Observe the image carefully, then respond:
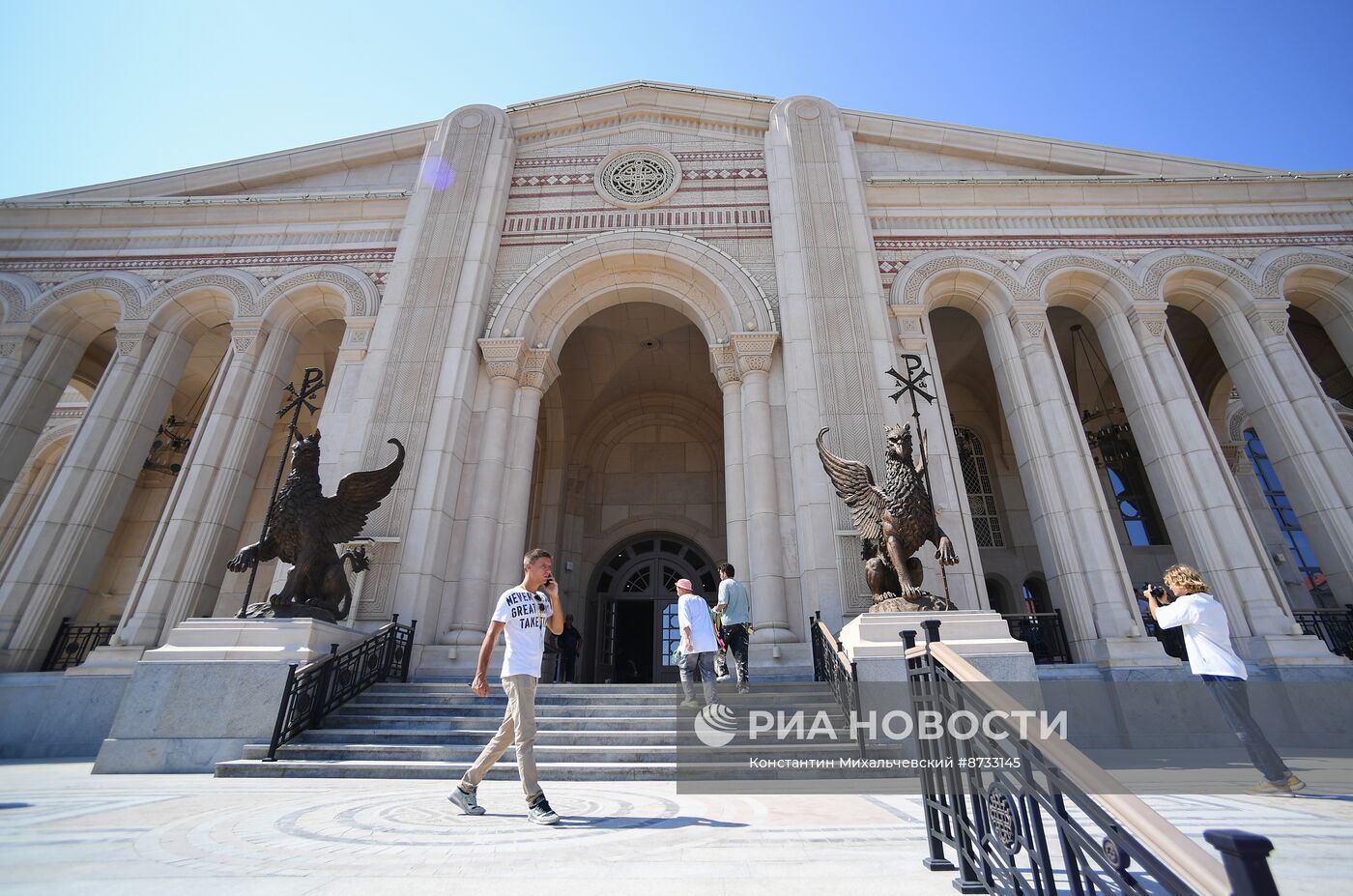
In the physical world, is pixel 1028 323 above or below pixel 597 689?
above

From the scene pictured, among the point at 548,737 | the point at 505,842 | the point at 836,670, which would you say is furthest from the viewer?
the point at 836,670

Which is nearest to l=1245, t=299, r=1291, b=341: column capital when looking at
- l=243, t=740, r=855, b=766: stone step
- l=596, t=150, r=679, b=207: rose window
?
l=596, t=150, r=679, b=207: rose window

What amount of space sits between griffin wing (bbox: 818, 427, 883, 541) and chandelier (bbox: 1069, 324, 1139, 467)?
10346 mm

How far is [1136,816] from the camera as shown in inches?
65.9

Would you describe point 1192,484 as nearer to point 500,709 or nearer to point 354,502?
point 500,709

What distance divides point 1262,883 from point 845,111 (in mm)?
14767

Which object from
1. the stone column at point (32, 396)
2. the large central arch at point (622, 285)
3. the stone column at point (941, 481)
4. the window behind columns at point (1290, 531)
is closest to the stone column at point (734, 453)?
the large central arch at point (622, 285)

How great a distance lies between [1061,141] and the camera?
12.8 m

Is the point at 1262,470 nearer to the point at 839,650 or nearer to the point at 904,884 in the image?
the point at 839,650

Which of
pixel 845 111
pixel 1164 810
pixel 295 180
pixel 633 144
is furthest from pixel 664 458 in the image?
pixel 1164 810

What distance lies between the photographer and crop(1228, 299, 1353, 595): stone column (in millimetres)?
9836

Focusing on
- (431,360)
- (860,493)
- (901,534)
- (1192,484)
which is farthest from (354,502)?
(1192,484)

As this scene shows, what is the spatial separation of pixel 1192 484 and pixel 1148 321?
10.5 ft

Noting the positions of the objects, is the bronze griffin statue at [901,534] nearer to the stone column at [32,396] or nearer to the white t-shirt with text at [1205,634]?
the white t-shirt with text at [1205,634]
